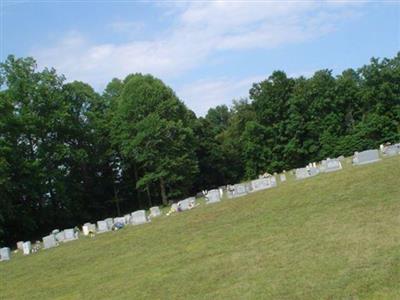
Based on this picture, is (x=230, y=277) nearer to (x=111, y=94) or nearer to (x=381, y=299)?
(x=381, y=299)

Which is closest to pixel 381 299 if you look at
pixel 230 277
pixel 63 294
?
pixel 230 277

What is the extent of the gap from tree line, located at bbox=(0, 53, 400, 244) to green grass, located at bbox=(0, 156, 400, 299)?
58.0 ft

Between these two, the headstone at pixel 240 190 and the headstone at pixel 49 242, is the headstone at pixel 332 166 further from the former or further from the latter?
the headstone at pixel 49 242

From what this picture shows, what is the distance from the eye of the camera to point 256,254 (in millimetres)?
13773

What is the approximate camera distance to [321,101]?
59.6 meters

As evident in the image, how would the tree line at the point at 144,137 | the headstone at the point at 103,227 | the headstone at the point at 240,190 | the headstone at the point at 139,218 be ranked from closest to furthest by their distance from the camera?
the headstone at the point at 139,218 < the headstone at the point at 103,227 < the headstone at the point at 240,190 < the tree line at the point at 144,137

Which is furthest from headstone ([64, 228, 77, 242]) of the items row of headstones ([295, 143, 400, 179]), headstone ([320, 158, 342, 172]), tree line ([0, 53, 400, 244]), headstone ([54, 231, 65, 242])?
headstone ([320, 158, 342, 172])

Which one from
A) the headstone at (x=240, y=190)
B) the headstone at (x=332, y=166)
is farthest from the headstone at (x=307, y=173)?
the headstone at (x=240, y=190)

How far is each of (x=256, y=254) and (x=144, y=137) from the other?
3483cm

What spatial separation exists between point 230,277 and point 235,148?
5390 cm

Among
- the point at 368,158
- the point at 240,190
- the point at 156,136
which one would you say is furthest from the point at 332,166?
the point at 156,136

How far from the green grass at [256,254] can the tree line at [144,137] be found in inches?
696

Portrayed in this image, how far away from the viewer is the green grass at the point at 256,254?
10570 mm

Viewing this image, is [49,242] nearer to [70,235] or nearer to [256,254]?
[70,235]
